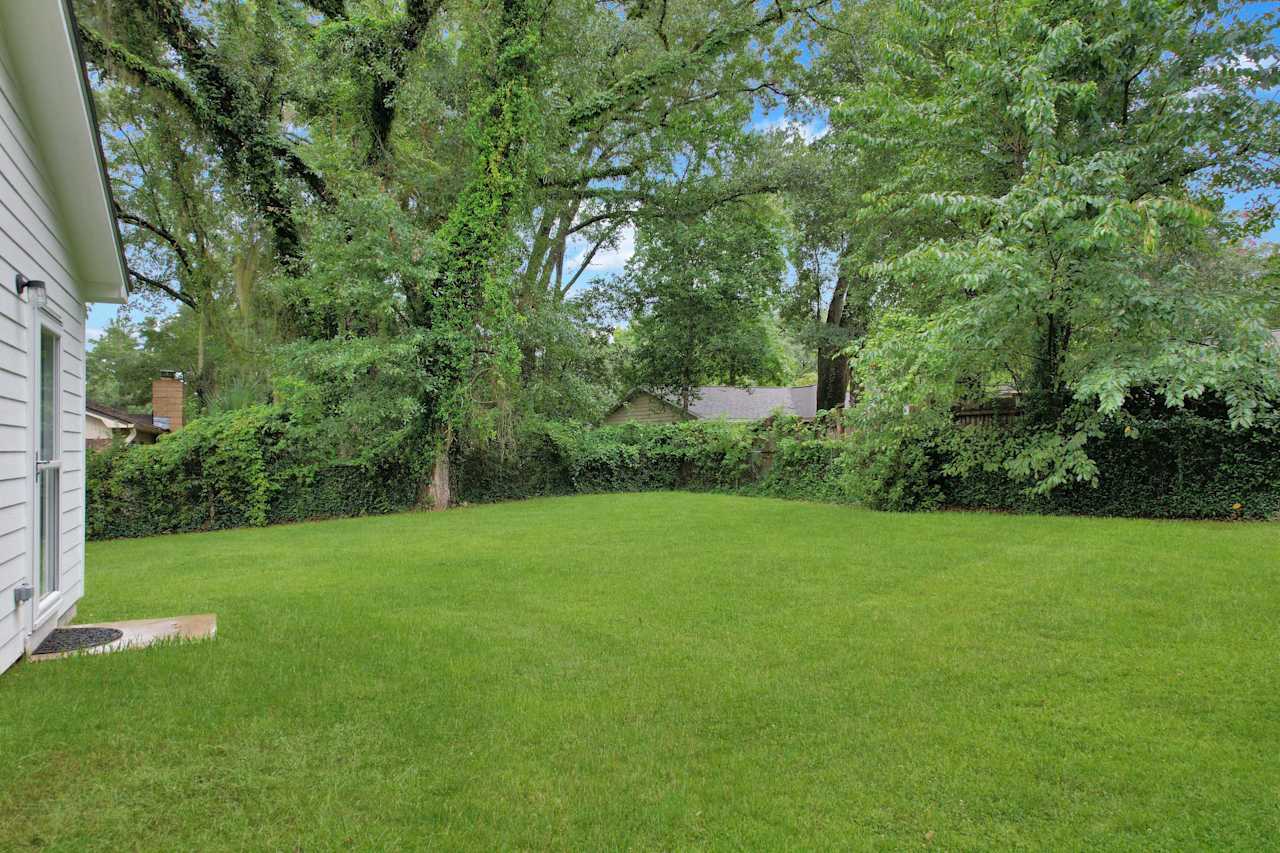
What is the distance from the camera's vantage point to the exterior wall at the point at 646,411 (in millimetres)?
22641

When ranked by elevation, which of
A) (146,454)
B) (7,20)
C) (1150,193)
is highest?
(1150,193)

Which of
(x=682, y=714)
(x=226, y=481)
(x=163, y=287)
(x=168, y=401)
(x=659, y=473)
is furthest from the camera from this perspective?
(x=168, y=401)

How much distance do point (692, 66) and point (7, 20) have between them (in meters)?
13.0

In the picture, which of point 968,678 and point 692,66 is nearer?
point 968,678

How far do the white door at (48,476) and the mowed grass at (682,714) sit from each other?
0.79 metres

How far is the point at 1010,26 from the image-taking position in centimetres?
919

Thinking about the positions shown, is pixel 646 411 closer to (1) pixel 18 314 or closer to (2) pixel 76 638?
(2) pixel 76 638

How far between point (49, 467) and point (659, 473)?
1313 centimetres

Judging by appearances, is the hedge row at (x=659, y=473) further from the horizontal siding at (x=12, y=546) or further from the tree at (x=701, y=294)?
the horizontal siding at (x=12, y=546)

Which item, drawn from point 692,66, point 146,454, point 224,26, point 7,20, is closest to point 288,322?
point 146,454

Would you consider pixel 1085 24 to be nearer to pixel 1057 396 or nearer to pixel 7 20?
pixel 1057 396

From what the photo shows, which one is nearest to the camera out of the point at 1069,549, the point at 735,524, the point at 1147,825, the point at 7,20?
the point at 1147,825

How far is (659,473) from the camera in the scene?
16.8 metres

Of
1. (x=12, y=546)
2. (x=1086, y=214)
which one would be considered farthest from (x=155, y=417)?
(x=1086, y=214)
